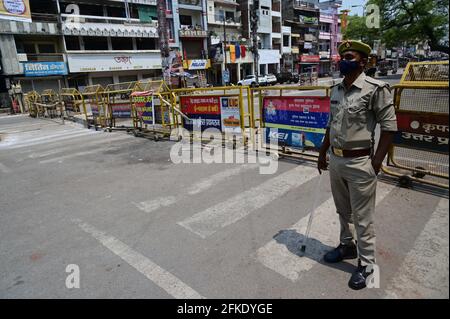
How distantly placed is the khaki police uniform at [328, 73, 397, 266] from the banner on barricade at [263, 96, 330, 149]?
11.2ft

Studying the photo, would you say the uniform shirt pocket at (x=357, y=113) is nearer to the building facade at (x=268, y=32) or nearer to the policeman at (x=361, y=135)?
the policeman at (x=361, y=135)

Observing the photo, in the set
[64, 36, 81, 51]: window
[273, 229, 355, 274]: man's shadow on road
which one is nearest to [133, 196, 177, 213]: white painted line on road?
[273, 229, 355, 274]: man's shadow on road

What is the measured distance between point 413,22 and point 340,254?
2022 centimetres

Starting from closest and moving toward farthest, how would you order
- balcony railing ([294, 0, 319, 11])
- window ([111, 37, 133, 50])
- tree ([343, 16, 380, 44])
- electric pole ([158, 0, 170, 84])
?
electric pole ([158, 0, 170, 84]), tree ([343, 16, 380, 44]), window ([111, 37, 133, 50]), balcony railing ([294, 0, 319, 11])

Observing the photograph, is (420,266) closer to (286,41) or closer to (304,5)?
(286,41)

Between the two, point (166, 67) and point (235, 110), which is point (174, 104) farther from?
point (166, 67)

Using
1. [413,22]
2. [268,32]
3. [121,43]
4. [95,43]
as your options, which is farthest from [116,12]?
[413,22]

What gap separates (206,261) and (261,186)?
2.41 metres

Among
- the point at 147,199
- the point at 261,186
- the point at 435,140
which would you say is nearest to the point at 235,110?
the point at 261,186

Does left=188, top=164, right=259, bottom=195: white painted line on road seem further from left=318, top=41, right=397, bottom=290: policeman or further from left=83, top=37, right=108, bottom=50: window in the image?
left=83, top=37, right=108, bottom=50: window

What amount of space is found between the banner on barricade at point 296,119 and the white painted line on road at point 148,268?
4.36m

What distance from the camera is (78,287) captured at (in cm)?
304

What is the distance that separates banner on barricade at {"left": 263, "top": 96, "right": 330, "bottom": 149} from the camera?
6.33m
